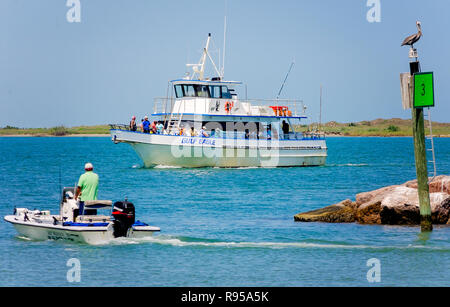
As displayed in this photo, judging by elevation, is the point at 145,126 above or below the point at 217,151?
above

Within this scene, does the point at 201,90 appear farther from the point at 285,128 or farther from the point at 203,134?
the point at 285,128

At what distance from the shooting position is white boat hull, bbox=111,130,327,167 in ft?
141

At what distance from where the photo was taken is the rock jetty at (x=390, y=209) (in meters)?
21.4

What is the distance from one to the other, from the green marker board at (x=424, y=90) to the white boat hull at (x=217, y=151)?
2538 cm

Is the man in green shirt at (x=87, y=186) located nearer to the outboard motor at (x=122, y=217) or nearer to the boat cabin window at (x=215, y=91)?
the outboard motor at (x=122, y=217)

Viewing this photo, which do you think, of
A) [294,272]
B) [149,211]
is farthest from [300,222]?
[294,272]

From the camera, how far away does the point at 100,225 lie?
58.1 feet

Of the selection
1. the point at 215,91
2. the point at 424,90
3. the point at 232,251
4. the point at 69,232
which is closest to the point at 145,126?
the point at 215,91

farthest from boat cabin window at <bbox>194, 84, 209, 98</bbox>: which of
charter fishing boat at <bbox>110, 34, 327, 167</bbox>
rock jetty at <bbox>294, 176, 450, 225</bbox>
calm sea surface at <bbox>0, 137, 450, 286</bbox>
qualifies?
rock jetty at <bbox>294, 176, 450, 225</bbox>

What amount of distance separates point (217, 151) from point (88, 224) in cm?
2709

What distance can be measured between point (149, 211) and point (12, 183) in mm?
15676

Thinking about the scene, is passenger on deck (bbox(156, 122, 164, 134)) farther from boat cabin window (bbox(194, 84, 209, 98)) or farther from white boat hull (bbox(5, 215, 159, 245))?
white boat hull (bbox(5, 215, 159, 245))

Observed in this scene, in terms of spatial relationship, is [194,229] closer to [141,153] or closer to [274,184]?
[274,184]

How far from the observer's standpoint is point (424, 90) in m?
18.2
